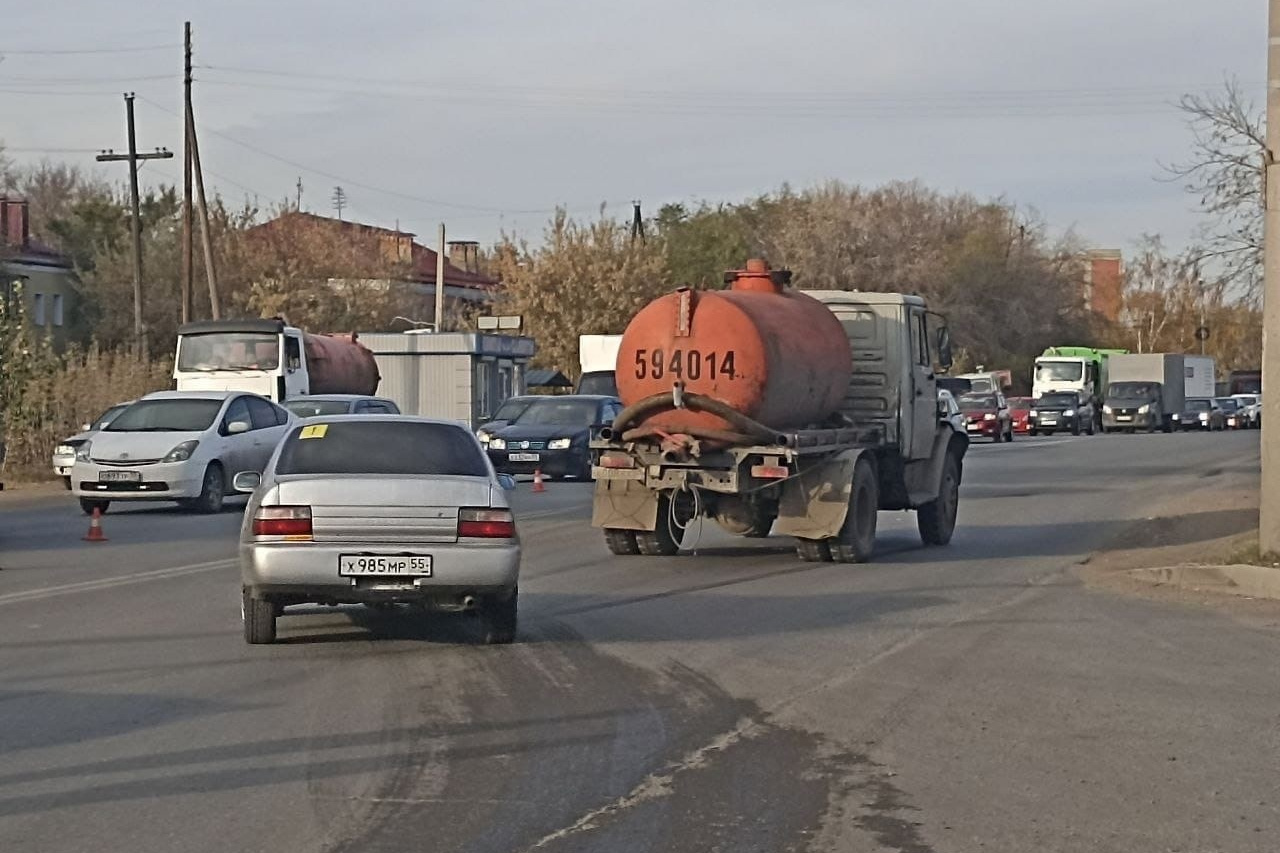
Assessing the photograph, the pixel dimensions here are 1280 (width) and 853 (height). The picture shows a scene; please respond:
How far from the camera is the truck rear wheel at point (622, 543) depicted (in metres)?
18.8

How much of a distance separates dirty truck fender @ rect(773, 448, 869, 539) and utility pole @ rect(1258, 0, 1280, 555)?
373 cm

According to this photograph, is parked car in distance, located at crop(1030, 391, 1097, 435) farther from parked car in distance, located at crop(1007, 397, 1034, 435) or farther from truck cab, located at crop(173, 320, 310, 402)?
truck cab, located at crop(173, 320, 310, 402)

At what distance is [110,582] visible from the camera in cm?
1606

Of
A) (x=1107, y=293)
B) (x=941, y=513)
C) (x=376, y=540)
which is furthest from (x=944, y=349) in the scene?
(x=1107, y=293)

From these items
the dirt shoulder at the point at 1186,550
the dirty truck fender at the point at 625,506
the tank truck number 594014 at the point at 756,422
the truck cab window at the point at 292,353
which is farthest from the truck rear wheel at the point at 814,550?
the truck cab window at the point at 292,353

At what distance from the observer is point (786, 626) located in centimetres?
1341

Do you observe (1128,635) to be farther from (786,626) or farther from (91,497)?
(91,497)

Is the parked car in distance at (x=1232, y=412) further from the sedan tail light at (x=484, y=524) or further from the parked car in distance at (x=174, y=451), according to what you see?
the sedan tail light at (x=484, y=524)

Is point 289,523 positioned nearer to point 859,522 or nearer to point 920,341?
point 859,522

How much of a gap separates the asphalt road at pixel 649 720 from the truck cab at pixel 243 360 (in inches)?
795

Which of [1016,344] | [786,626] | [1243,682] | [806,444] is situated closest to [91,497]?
[806,444]

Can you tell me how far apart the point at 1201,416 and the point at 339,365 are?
1927 inches

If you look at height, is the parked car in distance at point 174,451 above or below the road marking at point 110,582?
above

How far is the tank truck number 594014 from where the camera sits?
17.4 metres
